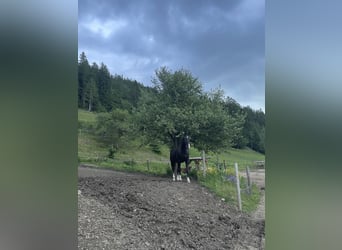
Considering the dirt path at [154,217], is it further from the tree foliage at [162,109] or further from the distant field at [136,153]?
the tree foliage at [162,109]

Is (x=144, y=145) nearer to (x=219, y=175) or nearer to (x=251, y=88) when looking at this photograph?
(x=219, y=175)

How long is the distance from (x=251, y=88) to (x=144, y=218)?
3.79 ft

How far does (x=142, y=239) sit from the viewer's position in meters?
2.13

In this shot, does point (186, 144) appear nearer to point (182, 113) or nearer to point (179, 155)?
point (179, 155)

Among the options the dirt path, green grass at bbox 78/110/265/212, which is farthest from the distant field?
the dirt path

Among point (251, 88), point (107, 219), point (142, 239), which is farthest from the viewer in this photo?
point (107, 219)

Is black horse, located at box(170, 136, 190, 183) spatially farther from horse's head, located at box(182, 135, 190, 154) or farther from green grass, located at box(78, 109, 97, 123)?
green grass, located at box(78, 109, 97, 123)

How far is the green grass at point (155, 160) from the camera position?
83.6 inches

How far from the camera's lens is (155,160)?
8.01ft

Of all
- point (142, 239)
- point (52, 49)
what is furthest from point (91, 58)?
point (142, 239)

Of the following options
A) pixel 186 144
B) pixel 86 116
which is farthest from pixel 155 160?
pixel 86 116

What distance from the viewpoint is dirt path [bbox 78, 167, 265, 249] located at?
208 cm

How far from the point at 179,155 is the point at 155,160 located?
197 mm

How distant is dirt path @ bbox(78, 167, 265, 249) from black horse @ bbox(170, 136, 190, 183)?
10 centimetres
